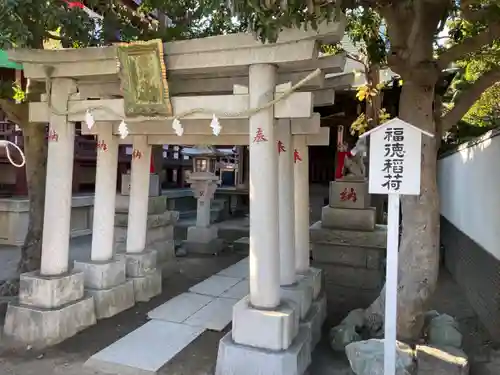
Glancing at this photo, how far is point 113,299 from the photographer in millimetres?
5801

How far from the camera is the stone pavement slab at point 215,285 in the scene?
7199 mm

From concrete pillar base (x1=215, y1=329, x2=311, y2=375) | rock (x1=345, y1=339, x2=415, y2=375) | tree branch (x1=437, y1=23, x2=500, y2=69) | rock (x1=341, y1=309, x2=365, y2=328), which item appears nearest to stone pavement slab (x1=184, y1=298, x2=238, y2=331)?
concrete pillar base (x1=215, y1=329, x2=311, y2=375)

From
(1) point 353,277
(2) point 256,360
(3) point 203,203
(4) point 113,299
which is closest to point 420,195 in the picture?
(2) point 256,360

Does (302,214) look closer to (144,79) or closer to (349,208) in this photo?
(144,79)

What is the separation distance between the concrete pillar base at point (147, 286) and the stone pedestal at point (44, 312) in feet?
4.32

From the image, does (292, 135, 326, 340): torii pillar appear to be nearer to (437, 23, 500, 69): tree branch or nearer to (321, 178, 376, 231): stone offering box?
(437, 23, 500, 69): tree branch

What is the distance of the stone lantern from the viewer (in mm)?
10898

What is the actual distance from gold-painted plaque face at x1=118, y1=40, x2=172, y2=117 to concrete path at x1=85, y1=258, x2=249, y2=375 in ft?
8.73

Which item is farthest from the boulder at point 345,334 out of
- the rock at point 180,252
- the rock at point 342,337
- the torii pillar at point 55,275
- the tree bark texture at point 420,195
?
the rock at point 180,252

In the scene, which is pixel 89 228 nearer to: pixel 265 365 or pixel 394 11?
pixel 265 365

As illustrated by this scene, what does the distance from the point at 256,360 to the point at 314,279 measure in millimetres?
1998

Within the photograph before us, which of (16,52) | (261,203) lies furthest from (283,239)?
(16,52)

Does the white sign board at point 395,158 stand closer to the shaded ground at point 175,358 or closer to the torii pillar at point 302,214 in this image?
the shaded ground at point 175,358

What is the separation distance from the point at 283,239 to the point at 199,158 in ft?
23.2
